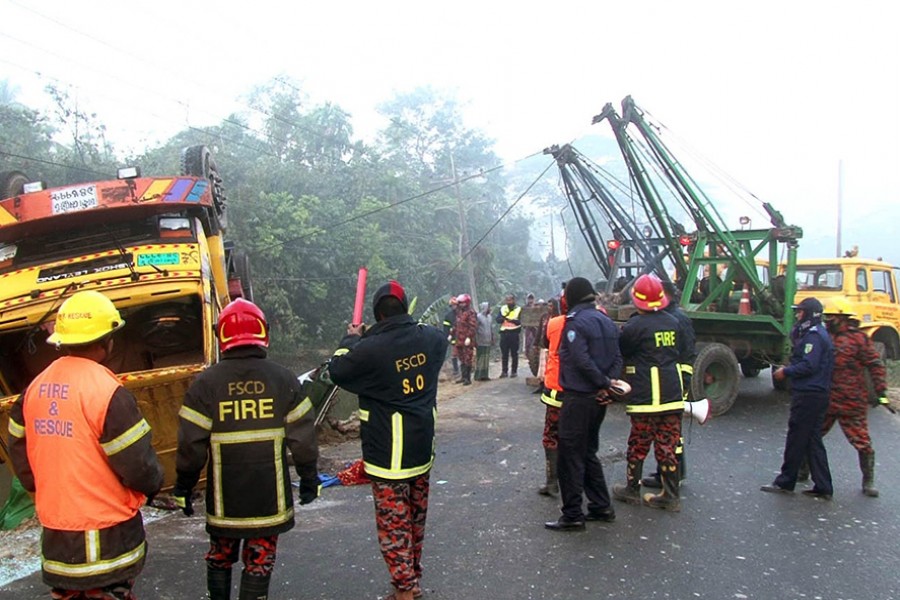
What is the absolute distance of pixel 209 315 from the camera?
5.32 m

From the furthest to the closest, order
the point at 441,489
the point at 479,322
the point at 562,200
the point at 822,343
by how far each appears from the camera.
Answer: the point at 562,200
the point at 479,322
the point at 441,489
the point at 822,343

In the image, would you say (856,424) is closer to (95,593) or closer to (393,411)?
(393,411)

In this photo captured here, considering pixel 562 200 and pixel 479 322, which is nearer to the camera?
pixel 479 322

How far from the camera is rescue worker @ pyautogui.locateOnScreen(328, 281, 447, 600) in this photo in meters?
3.39

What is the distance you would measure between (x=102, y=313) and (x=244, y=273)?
6.15 m

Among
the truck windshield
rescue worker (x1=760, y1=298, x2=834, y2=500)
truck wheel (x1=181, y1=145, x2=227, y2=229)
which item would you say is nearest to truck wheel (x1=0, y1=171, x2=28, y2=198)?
truck wheel (x1=181, y1=145, x2=227, y2=229)

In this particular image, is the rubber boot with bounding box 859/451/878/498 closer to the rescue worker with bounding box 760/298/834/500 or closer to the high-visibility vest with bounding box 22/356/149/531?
the rescue worker with bounding box 760/298/834/500

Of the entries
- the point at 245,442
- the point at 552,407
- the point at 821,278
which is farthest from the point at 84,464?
the point at 821,278

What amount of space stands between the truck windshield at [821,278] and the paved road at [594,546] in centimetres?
455

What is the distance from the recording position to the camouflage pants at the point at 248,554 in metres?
2.94

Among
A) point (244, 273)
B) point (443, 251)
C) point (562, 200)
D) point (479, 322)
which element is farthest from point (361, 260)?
point (562, 200)

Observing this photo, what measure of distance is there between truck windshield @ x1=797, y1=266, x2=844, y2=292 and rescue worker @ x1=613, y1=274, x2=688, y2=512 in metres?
6.75

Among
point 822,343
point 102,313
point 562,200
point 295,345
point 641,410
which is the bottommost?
point 295,345

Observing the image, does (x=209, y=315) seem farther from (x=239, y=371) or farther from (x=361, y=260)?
(x=361, y=260)
